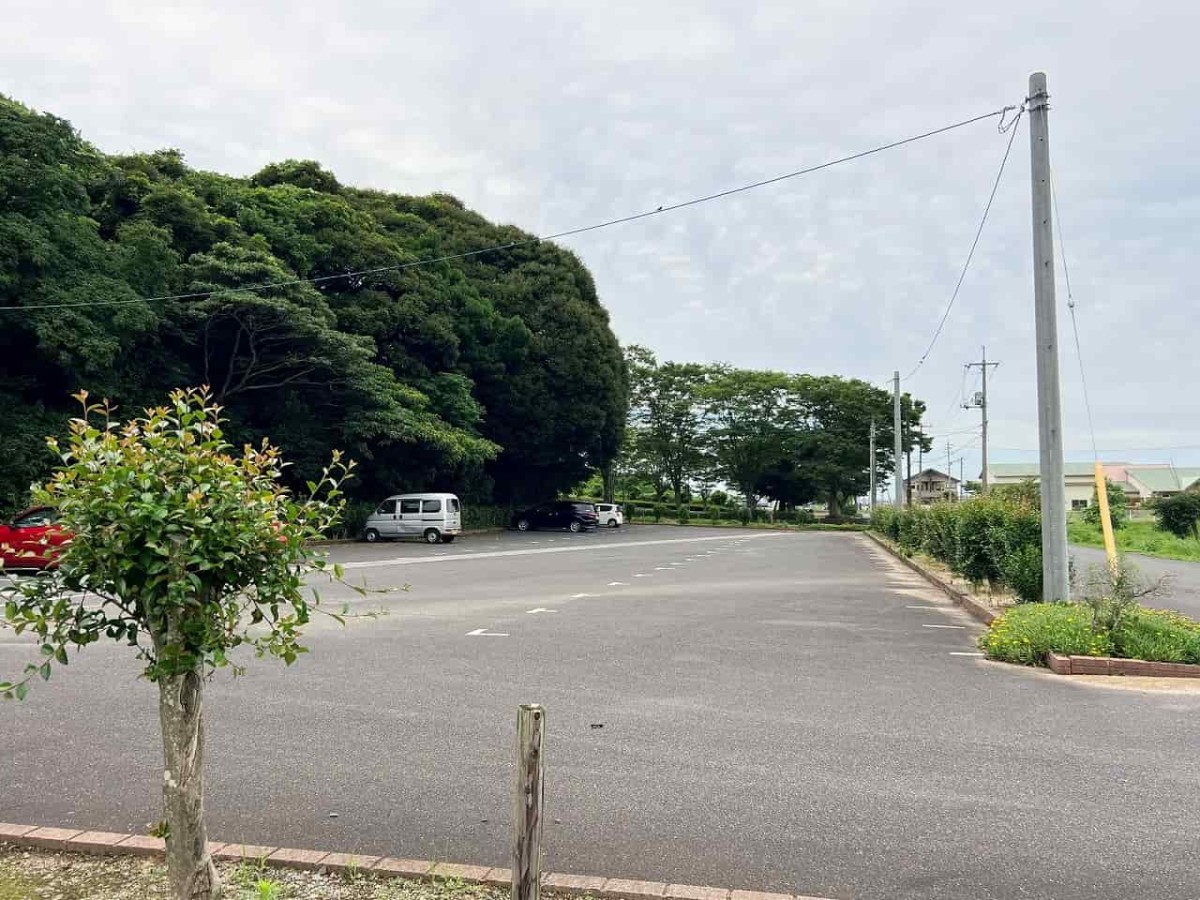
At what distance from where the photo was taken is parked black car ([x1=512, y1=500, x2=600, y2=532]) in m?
42.1

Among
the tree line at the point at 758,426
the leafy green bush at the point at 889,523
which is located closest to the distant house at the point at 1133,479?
the tree line at the point at 758,426

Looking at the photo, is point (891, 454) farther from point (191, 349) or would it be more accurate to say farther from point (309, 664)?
point (309, 664)

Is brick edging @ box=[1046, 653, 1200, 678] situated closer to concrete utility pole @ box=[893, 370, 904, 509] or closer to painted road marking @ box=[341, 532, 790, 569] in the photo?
painted road marking @ box=[341, 532, 790, 569]

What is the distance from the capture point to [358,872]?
140 inches

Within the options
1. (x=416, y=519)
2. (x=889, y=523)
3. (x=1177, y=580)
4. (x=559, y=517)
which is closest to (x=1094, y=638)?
(x=1177, y=580)

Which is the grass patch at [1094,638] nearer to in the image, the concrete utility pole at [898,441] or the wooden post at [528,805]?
the wooden post at [528,805]

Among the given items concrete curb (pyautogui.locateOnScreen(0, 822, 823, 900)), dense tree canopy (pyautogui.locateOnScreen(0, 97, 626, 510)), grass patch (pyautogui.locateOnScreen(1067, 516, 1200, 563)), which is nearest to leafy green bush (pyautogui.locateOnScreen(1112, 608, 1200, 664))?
concrete curb (pyautogui.locateOnScreen(0, 822, 823, 900))

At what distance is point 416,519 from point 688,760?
26.6m

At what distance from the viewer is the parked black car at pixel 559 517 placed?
42.1 metres

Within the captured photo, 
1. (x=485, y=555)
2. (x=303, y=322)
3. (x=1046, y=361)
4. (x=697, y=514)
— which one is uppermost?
(x=303, y=322)

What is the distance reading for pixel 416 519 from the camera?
101ft

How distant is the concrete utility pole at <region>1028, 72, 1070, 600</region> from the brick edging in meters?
2.50

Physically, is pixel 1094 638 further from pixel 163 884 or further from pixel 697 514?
pixel 697 514

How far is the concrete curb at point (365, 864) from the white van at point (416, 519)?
2686 centimetres
